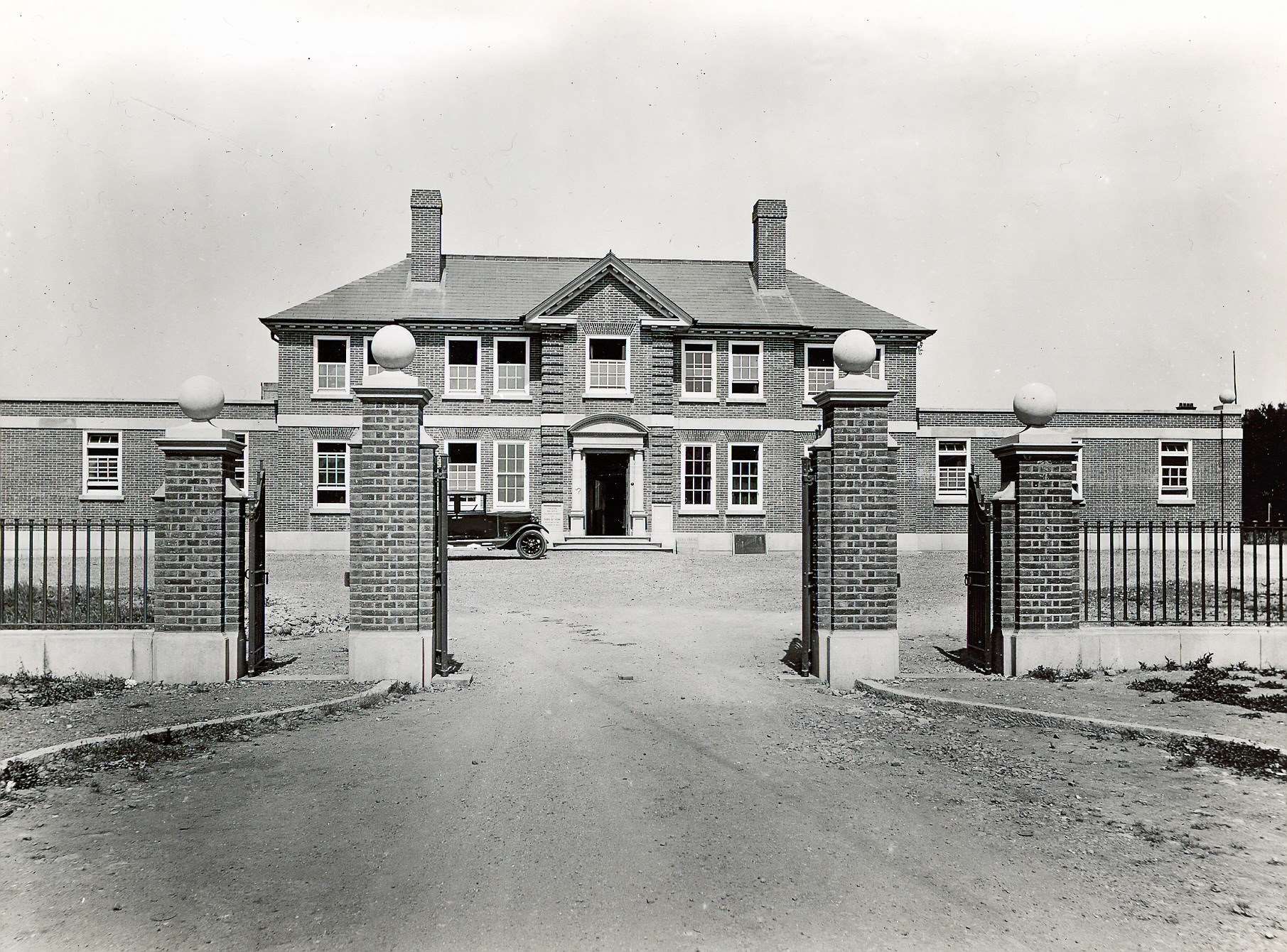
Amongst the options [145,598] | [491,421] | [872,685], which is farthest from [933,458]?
[145,598]

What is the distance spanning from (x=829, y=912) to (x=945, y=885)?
0.64m

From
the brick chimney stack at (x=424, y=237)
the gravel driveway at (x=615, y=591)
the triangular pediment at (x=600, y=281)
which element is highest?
the brick chimney stack at (x=424, y=237)

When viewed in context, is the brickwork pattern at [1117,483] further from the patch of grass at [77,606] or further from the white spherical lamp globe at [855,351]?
the patch of grass at [77,606]

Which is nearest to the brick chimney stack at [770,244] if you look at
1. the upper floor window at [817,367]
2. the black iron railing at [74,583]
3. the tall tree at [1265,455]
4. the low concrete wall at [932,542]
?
the upper floor window at [817,367]

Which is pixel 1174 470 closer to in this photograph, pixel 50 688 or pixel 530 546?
pixel 530 546

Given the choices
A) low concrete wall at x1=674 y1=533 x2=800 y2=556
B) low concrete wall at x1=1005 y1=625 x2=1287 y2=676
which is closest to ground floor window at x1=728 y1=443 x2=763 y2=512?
low concrete wall at x1=674 y1=533 x2=800 y2=556

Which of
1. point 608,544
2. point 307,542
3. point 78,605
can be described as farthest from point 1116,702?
point 307,542

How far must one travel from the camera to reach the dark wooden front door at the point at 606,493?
27.6 m

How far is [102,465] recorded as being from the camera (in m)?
26.4

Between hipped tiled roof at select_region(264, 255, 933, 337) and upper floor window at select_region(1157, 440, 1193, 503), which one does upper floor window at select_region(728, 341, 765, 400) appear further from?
upper floor window at select_region(1157, 440, 1193, 503)

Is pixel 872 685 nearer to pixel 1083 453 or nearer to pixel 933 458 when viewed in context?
pixel 933 458

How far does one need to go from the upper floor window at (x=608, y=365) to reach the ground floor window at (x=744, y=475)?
4122 millimetres

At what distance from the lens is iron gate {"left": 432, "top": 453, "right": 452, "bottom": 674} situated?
8203 millimetres

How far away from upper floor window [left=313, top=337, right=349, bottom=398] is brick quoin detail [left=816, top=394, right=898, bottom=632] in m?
21.7
